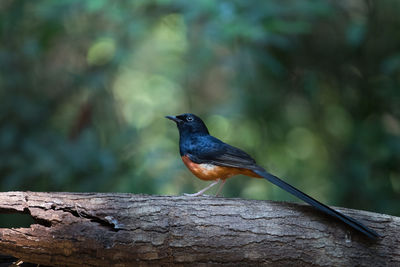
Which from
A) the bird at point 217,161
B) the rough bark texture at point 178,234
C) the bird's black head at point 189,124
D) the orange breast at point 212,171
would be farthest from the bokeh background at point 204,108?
the rough bark texture at point 178,234

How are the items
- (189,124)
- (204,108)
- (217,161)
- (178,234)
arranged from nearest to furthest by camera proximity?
(178,234)
(217,161)
(189,124)
(204,108)

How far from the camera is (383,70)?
6.92 meters

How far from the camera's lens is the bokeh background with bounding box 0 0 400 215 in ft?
20.7

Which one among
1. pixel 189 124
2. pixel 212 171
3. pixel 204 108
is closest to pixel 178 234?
pixel 212 171

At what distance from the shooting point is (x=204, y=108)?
355 inches

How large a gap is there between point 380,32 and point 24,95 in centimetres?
624

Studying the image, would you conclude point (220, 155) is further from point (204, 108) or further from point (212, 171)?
point (204, 108)

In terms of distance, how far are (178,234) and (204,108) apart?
18.3ft

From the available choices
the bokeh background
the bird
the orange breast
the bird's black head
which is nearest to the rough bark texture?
the bird

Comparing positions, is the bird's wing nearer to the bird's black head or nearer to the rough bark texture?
the bird's black head

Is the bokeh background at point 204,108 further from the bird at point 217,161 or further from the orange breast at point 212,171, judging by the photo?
the orange breast at point 212,171

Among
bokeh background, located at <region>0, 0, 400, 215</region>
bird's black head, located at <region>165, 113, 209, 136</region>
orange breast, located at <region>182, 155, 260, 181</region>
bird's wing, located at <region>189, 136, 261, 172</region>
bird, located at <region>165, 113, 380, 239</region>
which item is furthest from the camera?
bokeh background, located at <region>0, 0, 400, 215</region>

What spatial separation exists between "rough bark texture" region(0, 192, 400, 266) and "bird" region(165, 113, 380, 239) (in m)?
0.19

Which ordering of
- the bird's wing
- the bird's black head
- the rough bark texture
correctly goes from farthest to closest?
the bird's black head < the bird's wing < the rough bark texture
